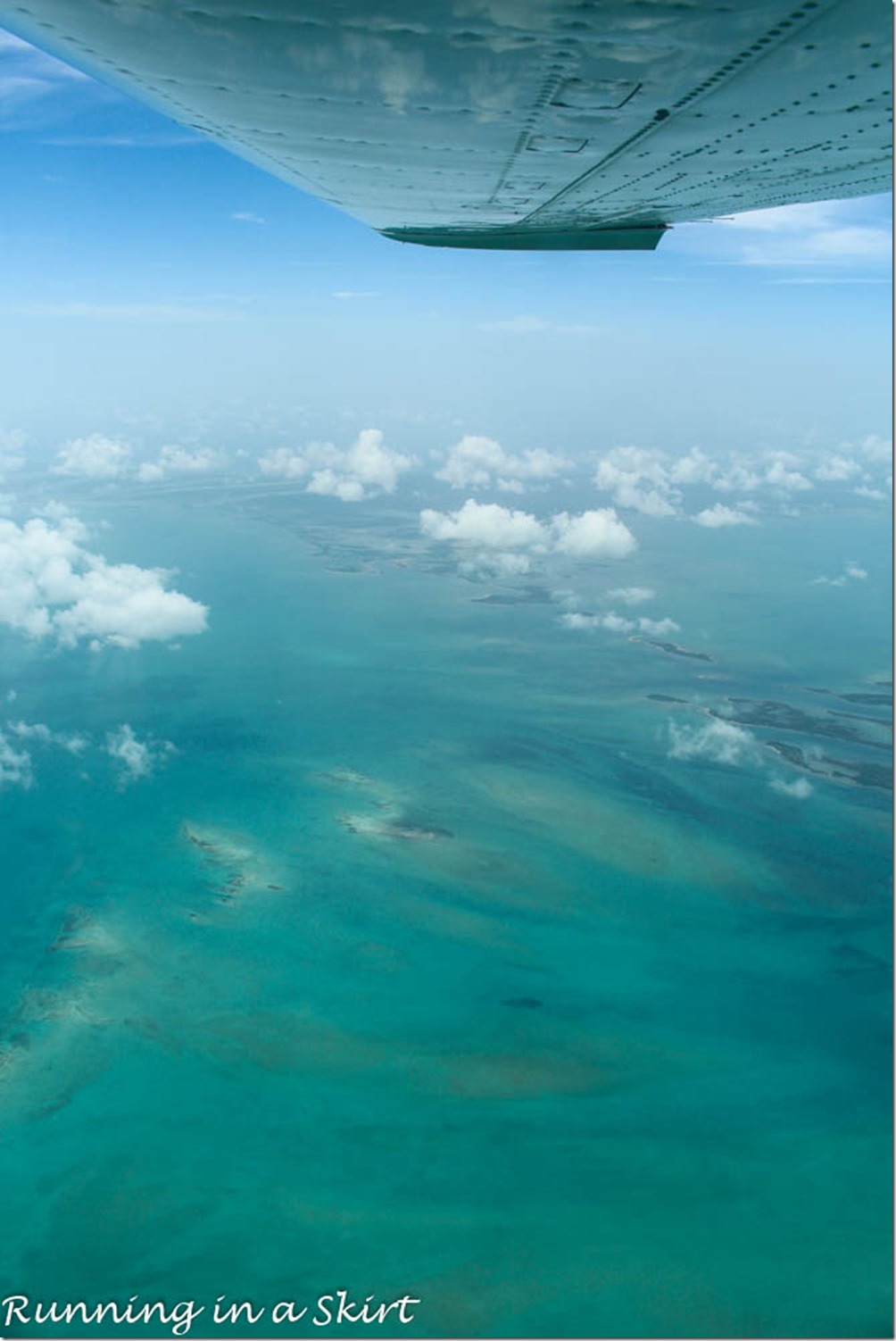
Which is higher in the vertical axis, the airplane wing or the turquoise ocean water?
the airplane wing

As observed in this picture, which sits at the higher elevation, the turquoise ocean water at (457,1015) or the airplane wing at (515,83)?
the airplane wing at (515,83)

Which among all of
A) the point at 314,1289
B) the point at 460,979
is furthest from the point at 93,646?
the point at 314,1289

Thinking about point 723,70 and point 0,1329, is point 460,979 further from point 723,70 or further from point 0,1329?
point 723,70

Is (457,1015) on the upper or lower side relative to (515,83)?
lower

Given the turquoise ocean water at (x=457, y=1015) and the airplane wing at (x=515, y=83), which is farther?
the turquoise ocean water at (x=457, y=1015)

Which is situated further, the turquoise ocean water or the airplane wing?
the turquoise ocean water
